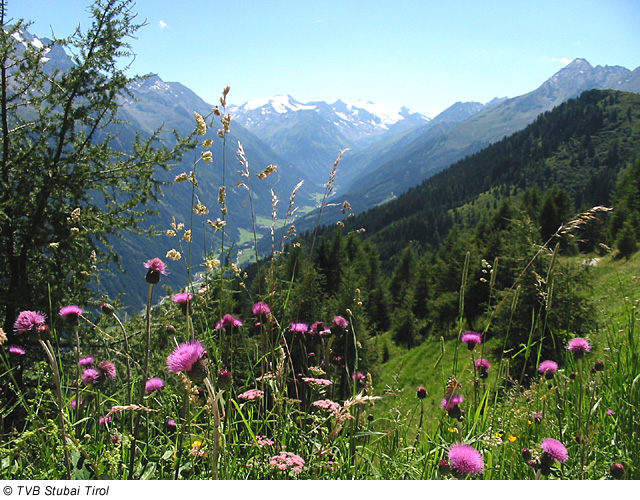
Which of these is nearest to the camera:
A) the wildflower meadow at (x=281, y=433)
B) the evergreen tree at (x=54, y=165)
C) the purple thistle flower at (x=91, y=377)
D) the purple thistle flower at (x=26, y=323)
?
the wildflower meadow at (x=281, y=433)

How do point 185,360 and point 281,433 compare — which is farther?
point 281,433

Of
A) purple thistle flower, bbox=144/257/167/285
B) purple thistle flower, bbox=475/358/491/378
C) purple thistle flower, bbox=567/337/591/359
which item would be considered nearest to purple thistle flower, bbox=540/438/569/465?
purple thistle flower, bbox=567/337/591/359

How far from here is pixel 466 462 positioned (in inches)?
56.7

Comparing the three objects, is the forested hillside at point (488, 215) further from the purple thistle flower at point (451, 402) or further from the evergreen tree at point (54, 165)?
the purple thistle flower at point (451, 402)

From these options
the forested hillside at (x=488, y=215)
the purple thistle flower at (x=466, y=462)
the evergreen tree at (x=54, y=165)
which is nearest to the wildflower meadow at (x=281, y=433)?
the purple thistle flower at (x=466, y=462)

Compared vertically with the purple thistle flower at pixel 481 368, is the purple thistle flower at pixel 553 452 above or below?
above

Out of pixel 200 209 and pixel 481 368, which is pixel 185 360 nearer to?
pixel 200 209

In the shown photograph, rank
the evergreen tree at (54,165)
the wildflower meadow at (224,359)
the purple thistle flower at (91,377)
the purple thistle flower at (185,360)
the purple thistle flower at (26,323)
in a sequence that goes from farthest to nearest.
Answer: the evergreen tree at (54,165), the purple thistle flower at (91,377), the purple thistle flower at (26,323), the wildflower meadow at (224,359), the purple thistle flower at (185,360)

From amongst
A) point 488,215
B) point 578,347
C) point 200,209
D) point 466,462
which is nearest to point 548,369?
point 578,347

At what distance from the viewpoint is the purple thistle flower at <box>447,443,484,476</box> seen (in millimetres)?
1415

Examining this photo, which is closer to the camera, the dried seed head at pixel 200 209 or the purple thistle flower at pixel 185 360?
the purple thistle flower at pixel 185 360

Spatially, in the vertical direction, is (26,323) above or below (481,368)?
above

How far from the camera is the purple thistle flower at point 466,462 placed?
1415mm

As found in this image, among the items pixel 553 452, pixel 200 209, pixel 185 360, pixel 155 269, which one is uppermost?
pixel 200 209
